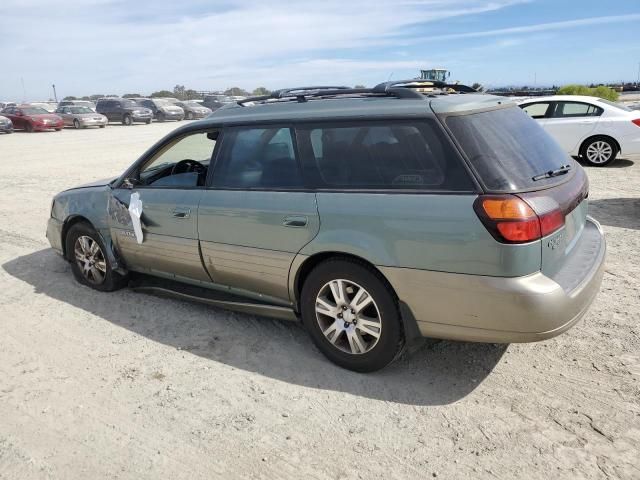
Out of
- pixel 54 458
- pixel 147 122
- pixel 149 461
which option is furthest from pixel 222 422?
pixel 147 122

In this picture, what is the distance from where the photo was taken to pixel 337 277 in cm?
342

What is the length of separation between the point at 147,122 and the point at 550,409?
34.3 m

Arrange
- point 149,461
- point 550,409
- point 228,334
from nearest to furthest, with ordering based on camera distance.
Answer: point 149,461, point 550,409, point 228,334

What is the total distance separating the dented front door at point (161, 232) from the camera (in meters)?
4.21

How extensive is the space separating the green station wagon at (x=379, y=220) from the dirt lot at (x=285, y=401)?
1.05ft

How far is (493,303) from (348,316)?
0.94 meters

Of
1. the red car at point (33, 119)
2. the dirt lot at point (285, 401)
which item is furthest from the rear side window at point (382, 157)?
the red car at point (33, 119)

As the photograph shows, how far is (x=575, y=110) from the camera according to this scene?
11.2 metres

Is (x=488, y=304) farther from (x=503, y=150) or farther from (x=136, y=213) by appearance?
(x=136, y=213)

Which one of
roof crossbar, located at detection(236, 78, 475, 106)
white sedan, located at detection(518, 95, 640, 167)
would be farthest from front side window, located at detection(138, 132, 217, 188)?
white sedan, located at detection(518, 95, 640, 167)

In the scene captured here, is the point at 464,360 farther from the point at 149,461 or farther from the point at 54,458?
the point at 54,458

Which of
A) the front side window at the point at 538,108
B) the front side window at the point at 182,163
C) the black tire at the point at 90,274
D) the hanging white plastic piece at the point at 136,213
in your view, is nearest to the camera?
the front side window at the point at 182,163

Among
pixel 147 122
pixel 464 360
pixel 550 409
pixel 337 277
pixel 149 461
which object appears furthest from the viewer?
pixel 147 122

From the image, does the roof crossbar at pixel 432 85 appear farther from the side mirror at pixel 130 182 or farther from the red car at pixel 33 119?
the red car at pixel 33 119
